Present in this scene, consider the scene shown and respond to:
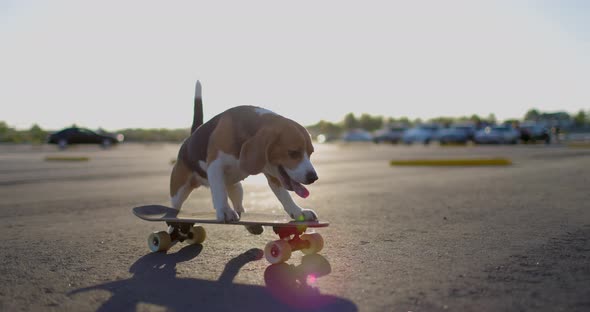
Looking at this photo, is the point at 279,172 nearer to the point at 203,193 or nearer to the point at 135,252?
the point at 135,252

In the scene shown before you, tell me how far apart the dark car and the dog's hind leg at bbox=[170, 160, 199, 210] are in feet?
118

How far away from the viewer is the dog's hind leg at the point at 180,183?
16.0 ft

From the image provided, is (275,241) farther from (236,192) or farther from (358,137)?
(358,137)

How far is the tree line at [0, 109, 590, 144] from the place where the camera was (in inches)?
2197

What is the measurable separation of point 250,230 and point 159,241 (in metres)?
0.92

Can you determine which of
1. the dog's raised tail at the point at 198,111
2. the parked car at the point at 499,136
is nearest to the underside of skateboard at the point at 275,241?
the dog's raised tail at the point at 198,111

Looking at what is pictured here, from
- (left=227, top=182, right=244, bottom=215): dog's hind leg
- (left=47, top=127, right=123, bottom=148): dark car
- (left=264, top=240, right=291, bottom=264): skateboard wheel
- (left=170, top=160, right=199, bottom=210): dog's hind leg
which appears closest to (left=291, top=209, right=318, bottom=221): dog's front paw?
(left=264, top=240, right=291, bottom=264): skateboard wheel

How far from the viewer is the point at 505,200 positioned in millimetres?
7574

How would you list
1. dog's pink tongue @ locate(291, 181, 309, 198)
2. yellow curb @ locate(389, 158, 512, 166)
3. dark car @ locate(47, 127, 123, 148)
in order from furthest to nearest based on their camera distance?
dark car @ locate(47, 127, 123, 148), yellow curb @ locate(389, 158, 512, 166), dog's pink tongue @ locate(291, 181, 309, 198)

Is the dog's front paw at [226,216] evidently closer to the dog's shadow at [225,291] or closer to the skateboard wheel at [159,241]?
the dog's shadow at [225,291]

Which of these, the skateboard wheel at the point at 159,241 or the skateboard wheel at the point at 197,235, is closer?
the skateboard wheel at the point at 159,241

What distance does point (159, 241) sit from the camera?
444cm

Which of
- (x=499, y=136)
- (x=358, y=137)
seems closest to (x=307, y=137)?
(x=499, y=136)

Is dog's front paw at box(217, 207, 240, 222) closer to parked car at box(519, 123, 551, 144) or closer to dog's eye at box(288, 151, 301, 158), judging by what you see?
dog's eye at box(288, 151, 301, 158)
